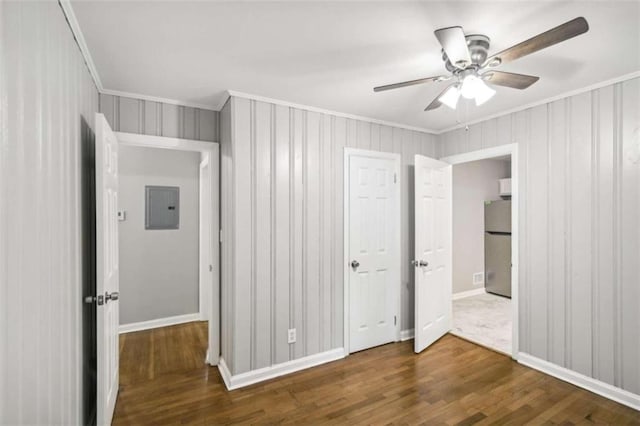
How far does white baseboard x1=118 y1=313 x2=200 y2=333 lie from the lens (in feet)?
12.7

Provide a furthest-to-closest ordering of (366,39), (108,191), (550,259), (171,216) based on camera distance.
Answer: (171,216)
(550,259)
(108,191)
(366,39)

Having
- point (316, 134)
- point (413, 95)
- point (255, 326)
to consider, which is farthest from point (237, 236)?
point (413, 95)

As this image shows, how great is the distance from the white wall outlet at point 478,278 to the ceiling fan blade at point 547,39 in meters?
4.68

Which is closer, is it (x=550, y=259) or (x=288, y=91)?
(x=288, y=91)

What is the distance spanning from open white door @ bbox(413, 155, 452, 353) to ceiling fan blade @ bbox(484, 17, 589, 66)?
1731 mm

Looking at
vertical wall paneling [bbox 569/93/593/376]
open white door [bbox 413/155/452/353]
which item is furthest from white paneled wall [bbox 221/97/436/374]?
vertical wall paneling [bbox 569/93/593/376]

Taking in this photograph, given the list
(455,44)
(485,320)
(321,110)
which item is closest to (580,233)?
(485,320)

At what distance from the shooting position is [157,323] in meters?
4.05

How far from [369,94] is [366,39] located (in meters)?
0.88

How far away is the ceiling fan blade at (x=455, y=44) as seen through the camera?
1430 millimetres

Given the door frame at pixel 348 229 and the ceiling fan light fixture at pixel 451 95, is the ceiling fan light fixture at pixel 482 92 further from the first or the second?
the door frame at pixel 348 229

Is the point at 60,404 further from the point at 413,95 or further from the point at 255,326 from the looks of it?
the point at 413,95

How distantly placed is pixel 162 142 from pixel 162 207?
1.59m

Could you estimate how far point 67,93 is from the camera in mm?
1633
